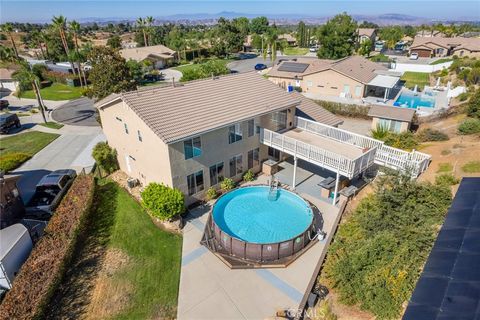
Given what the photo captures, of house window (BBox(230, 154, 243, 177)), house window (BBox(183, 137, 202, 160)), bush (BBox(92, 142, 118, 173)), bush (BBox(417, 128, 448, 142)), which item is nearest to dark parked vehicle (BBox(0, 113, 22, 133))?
bush (BBox(92, 142, 118, 173))

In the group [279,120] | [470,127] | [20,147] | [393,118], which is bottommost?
[20,147]

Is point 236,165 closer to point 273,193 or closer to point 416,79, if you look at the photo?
point 273,193

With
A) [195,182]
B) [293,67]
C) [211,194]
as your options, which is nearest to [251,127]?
[211,194]

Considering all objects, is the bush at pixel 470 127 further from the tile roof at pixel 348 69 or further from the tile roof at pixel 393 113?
the tile roof at pixel 348 69

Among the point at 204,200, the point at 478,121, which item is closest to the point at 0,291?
the point at 204,200

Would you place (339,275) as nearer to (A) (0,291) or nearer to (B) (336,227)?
(B) (336,227)
